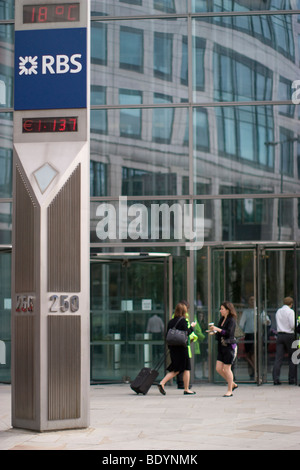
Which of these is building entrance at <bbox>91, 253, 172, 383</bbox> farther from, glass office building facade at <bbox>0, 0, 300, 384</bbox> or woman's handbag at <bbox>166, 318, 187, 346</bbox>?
woman's handbag at <bbox>166, 318, 187, 346</bbox>

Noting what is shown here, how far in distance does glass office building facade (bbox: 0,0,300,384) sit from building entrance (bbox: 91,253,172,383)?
25mm

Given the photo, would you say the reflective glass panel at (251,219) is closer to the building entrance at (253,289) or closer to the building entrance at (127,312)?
the building entrance at (253,289)

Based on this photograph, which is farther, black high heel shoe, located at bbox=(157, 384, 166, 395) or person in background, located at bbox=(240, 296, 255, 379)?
person in background, located at bbox=(240, 296, 255, 379)

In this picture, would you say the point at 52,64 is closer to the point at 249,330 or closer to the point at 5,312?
the point at 249,330

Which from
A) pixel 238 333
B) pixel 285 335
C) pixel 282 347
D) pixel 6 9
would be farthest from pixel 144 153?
pixel 282 347

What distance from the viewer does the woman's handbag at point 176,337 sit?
608 inches

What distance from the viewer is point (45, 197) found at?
35.4 feet

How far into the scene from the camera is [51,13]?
1113 cm

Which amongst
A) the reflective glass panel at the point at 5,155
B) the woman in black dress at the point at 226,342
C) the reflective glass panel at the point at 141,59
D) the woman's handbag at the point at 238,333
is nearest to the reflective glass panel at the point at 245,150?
the reflective glass panel at the point at 141,59

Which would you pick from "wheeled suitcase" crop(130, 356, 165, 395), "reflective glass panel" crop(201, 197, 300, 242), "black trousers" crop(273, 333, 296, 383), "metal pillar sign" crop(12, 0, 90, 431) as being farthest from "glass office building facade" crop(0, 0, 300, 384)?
"metal pillar sign" crop(12, 0, 90, 431)

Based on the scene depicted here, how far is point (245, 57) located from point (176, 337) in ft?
20.5

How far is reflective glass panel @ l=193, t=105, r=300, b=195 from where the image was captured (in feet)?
58.6

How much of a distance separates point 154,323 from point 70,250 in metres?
7.18
